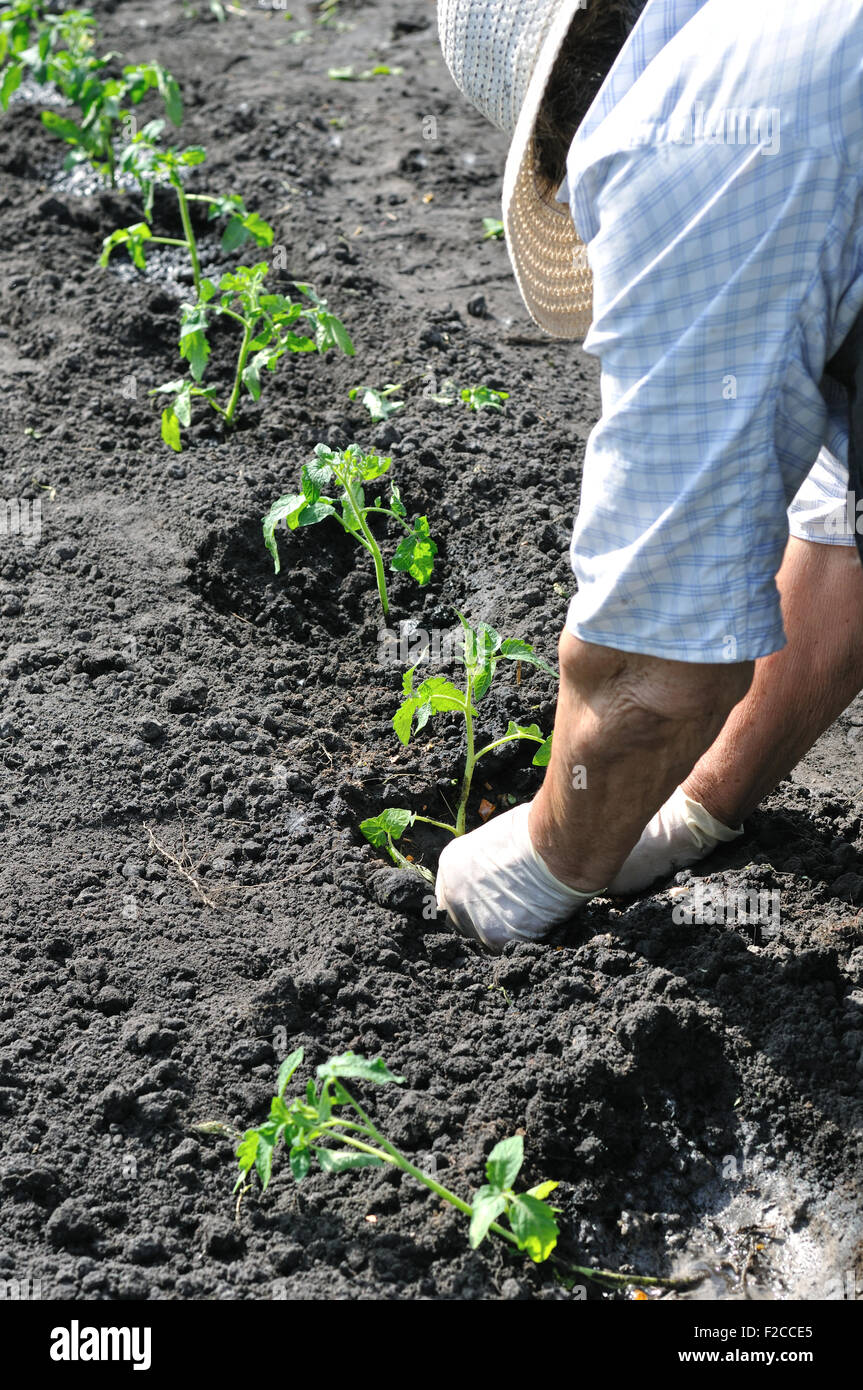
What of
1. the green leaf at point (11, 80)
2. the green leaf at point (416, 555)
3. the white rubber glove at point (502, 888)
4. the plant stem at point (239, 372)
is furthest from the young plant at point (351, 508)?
the green leaf at point (11, 80)

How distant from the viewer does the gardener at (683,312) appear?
150 cm

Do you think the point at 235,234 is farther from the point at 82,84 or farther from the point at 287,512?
the point at 82,84

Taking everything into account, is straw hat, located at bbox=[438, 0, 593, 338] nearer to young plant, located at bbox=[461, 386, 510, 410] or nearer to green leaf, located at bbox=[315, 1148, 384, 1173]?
young plant, located at bbox=[461, 386, 510, 410]

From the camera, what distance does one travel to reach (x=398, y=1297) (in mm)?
Result: 1849

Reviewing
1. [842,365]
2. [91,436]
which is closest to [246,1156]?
[842,365]

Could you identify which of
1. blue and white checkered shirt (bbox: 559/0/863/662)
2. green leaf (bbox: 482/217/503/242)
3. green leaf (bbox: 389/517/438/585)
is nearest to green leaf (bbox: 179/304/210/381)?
green leaf (bbox: 389/517/438/585)

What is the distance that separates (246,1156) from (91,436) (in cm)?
248

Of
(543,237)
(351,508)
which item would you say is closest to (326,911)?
(351,508)

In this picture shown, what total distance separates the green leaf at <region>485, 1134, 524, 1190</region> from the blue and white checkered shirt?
0.70 m

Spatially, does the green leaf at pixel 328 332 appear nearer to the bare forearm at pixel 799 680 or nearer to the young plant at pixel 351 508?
the young plant at pixel 351 508

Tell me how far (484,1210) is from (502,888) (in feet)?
2.37

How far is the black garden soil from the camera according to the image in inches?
77.3

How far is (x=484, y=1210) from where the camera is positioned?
5.58ft
